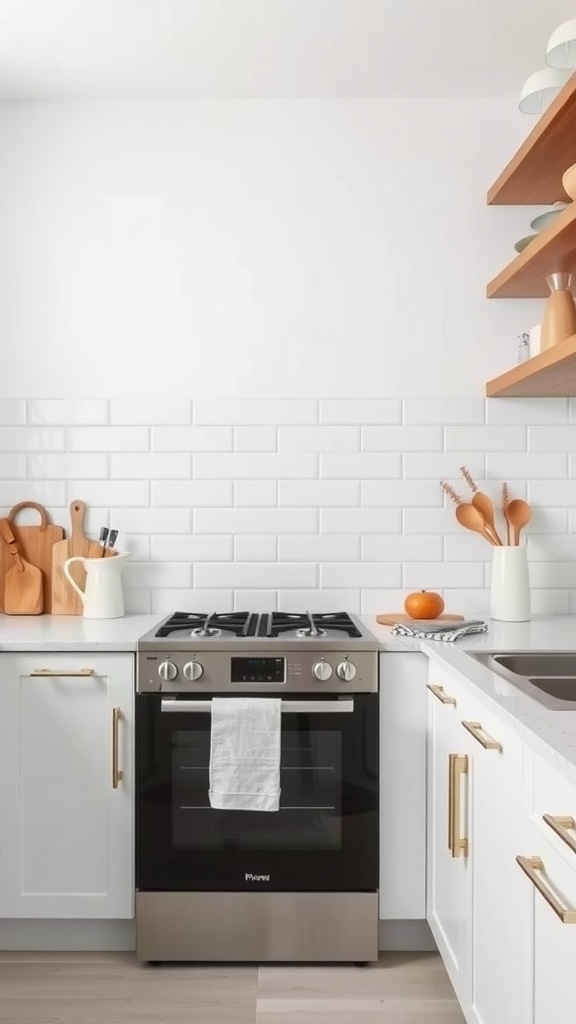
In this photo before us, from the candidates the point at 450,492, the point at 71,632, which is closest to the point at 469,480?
the point at 450,492

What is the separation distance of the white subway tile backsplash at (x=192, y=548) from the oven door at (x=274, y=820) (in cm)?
69

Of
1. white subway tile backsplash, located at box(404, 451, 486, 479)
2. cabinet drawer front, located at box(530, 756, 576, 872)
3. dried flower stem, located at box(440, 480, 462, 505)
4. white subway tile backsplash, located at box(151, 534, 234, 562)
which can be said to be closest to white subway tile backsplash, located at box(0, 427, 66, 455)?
white subway tile backsplash, located at box(151, 534, 234, 562)

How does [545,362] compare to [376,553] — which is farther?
[376,553]

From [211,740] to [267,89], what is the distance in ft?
6.94

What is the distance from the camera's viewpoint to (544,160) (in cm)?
250

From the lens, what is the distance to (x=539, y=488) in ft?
9.53

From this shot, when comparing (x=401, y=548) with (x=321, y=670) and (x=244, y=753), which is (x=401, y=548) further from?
(x=244, y=753)

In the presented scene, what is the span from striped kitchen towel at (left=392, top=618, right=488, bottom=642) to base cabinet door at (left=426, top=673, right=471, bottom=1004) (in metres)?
0.11

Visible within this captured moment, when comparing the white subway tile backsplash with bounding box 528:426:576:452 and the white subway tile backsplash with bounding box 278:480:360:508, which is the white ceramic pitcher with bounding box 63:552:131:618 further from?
the white subway tile backsplash with bounding box 528:426:576:452

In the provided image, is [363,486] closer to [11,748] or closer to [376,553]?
[376,553]

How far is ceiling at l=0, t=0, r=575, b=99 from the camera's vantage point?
239 cm

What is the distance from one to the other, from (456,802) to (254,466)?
137 cm

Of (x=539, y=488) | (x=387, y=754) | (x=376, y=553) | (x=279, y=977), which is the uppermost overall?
(x=539, y=488)

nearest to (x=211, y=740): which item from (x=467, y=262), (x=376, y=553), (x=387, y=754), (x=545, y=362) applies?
(x=387, y=754)
